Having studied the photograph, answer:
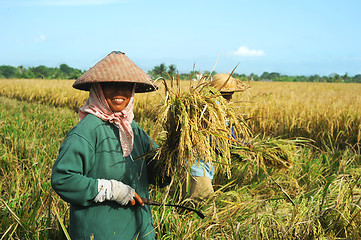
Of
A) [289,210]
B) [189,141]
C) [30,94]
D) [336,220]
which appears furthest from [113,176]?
[30,94]

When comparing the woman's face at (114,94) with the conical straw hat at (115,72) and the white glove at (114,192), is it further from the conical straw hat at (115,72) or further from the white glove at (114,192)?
the white glove at (114,192)

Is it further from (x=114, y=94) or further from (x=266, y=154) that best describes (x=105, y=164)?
(x=266, y=154)

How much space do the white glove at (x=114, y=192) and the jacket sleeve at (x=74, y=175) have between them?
3 centimetres

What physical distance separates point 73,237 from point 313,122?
4647 millimetres

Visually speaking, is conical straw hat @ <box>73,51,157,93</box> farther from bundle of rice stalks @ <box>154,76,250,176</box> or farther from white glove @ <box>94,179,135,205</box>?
white glove @ <box>94,179,135,205</box>

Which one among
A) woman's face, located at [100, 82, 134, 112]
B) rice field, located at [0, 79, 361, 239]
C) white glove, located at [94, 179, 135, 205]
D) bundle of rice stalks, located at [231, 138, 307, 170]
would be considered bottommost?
rice field, located at [0, 79, 361, 239]

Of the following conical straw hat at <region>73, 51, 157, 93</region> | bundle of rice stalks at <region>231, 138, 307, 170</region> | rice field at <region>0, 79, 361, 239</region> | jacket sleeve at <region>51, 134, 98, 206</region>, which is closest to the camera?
jacket sleeve at <region>51, 134, 98, 206</region>

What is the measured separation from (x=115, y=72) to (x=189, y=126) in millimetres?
464

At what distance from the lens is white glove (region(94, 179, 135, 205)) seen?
53.2 inches

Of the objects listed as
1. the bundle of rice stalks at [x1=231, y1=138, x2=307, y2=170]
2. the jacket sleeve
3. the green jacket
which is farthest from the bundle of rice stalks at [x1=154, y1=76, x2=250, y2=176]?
the bundle of rice stalks at [x1=231, y1=138, x2=307, y2=170]

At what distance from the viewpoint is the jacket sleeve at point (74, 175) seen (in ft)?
4.20

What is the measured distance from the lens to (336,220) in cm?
212

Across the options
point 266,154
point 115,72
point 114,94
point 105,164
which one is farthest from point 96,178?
point 266,154

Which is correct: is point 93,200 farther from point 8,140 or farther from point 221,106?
point 8,140
